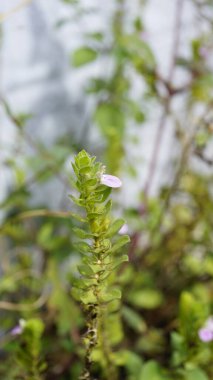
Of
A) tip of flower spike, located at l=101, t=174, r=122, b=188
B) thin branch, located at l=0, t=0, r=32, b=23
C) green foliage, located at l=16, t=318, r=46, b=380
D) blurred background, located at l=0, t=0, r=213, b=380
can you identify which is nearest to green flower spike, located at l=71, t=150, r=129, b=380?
tip of flower spike, located at l=101, t=174, r=122, b=188

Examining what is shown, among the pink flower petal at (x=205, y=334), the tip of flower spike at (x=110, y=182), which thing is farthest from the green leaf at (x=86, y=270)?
the pink flower petal at (x=205, y=334)

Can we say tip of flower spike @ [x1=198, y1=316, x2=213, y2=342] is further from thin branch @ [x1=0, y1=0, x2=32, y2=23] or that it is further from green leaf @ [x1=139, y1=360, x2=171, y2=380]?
thin branch @ [x1=0, y1=0, x2=32, y2=23]

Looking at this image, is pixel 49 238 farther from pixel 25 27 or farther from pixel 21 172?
pixel 25 27

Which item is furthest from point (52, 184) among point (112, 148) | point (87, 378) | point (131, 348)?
point (87, 378)

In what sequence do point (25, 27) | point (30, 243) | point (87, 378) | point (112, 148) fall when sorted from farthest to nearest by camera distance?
point (30, 243)
point (25, 27)
point (112, 148)
point (87, 378)

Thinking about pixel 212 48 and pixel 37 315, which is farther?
pixel 212 48

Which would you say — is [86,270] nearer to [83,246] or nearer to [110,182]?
[83,246]

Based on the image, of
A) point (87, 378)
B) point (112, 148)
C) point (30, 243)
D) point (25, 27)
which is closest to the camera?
point (87, 378)
